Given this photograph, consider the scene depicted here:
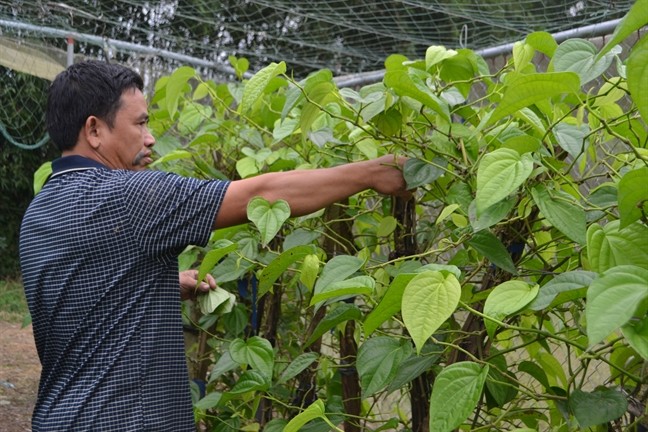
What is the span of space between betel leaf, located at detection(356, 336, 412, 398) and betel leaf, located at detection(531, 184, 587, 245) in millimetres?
339

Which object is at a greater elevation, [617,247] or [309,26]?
[617,247]

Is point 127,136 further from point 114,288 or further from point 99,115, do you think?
point 114,288

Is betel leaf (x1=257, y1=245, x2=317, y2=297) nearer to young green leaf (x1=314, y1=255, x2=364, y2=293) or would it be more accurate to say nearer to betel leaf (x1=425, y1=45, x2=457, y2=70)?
young green leaf (x1=314, y1=255, x2=364, y2=293)

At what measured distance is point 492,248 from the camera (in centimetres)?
147

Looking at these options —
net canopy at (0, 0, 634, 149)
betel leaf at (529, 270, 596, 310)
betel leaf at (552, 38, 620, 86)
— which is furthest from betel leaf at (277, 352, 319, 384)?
net canopy at (0, 0, 634, 149)

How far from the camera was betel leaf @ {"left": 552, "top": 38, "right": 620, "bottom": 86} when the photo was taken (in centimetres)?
133

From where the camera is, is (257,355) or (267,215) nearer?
(267,215)

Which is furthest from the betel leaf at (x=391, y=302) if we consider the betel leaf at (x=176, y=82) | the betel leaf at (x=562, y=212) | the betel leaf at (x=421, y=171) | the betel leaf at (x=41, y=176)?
the betel leaf at (x=41, y=176)

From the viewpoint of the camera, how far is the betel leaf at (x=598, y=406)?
1.31 m

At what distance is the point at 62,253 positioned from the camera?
5.77 feet

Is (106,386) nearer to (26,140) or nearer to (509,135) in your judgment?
(509,135)

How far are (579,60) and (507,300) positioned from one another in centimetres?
37

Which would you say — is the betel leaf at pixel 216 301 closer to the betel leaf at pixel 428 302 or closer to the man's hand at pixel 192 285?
the man's hand at pixel 192 285

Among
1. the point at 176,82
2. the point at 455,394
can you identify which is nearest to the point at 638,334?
the point at 455,394
